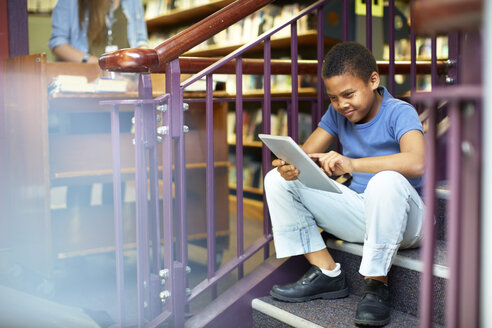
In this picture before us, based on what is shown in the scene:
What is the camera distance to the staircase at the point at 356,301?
53.8 inches

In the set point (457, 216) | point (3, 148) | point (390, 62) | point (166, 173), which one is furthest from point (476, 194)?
point (3, 148)

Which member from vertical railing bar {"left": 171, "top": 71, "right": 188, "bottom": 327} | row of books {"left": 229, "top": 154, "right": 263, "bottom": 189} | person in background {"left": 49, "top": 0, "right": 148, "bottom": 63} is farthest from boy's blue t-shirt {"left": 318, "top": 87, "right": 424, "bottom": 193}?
row of books {"left": 229, "top": 154, "right": 263, "bottom": 189}

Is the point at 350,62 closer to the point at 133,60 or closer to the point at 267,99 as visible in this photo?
the point at 267,99

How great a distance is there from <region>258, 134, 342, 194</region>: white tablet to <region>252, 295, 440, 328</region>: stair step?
13.0 inches

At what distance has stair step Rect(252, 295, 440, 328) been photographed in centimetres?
137

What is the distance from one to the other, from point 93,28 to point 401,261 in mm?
2507

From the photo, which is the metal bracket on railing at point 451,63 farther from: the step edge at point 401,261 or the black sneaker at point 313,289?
the black sneaker at point 313,289

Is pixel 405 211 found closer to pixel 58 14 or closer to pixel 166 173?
pixel 166 173

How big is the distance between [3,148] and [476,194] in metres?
2.54

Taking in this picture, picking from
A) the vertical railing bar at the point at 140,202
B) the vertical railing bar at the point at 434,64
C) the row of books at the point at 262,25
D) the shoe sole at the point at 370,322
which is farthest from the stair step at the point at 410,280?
the row of books at the point at 262,25

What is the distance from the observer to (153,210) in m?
1.54

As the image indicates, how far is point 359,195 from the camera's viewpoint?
1.53m

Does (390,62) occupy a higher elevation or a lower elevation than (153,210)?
higher

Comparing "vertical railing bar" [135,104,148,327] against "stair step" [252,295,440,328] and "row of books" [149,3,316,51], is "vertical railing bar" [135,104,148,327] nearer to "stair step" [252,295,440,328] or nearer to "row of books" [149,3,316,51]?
"stair step" [252,295,440,328]
